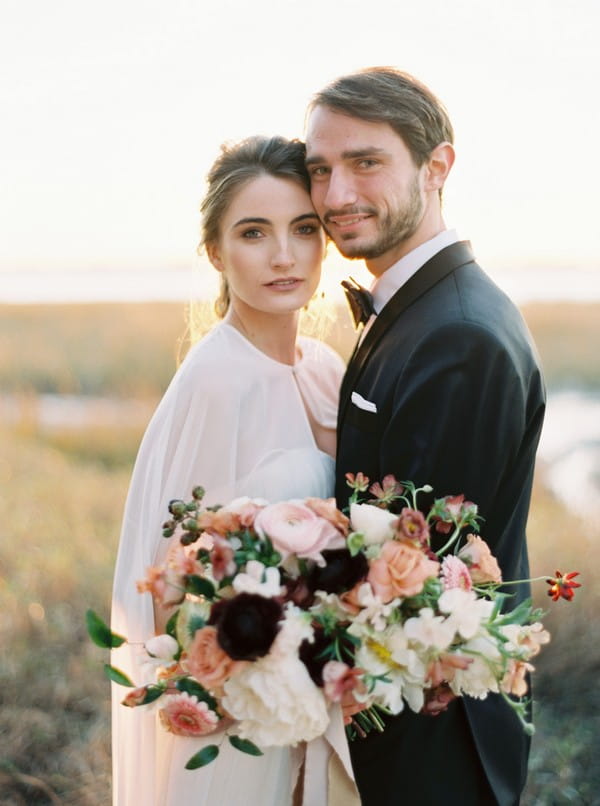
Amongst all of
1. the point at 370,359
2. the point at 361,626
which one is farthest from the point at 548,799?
the point at 361,626

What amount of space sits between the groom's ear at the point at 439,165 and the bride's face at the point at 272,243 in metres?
0.36

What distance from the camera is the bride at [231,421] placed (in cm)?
274


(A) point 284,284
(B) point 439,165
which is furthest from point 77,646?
(B) point 439,165

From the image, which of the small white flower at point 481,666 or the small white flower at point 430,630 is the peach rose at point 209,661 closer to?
the small white flower at point 430,630

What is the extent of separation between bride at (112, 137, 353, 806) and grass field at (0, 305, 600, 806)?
0.76 m

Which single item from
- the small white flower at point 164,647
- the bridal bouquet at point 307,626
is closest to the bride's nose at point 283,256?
the bridal bouquet at point 307,626

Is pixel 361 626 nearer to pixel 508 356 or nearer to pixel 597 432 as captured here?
pixel 508 356

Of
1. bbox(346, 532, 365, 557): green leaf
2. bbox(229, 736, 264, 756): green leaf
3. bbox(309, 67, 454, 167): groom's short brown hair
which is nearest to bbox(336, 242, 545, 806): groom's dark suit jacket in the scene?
bbox(309, 67, 454, 167): groom's short brown hair

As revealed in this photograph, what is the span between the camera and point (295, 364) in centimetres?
311

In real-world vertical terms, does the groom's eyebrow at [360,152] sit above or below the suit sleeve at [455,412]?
above

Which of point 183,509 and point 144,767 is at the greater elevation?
point 183,509

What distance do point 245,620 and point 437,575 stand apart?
1.37ft

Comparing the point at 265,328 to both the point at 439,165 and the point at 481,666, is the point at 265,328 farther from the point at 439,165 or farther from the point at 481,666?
the point at 481,666

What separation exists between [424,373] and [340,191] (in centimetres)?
67
